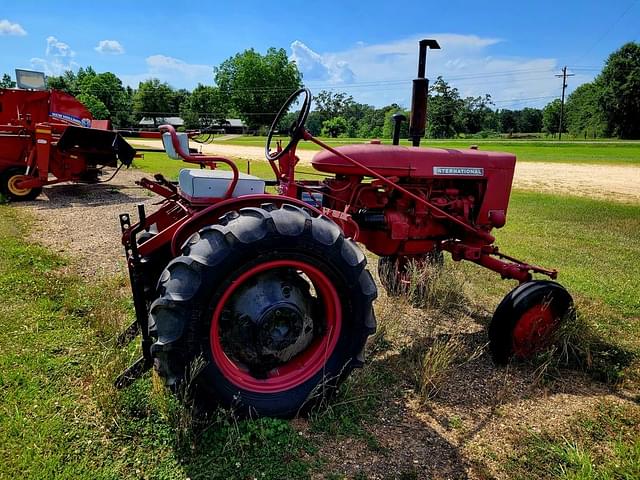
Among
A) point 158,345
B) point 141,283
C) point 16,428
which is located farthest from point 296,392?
point 16,428

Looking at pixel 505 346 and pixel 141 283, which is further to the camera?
pixel 505 346

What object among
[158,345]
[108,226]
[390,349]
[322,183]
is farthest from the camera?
[108,226]

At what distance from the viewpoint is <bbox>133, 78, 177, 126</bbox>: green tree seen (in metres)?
76.4

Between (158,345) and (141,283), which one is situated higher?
(141,283)

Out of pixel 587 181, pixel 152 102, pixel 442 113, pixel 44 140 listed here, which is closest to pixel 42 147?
pixel 44 140

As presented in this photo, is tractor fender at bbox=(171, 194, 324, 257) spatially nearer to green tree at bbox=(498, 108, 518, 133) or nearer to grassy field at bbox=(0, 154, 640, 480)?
grassy field at bbox=(0, 154, 640, 480)

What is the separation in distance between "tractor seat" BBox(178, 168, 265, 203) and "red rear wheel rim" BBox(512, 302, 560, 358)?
2167 mm

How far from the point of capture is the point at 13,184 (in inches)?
386

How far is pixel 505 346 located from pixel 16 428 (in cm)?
317

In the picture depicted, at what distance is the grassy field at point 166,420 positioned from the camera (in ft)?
7.60

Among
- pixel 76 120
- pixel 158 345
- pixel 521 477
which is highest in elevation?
pixel 76 120

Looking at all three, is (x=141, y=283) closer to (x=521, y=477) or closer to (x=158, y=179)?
(x=158, y=179)

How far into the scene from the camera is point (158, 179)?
11.1 ft

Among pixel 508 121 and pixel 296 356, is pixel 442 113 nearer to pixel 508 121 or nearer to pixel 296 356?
pixel 508 121
